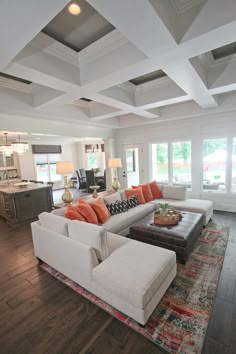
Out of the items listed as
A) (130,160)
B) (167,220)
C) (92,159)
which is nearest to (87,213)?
(167,220)

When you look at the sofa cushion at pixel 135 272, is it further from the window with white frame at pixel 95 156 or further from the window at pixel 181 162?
the window with white frame at pixel 95 156

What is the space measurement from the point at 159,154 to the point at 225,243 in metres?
3.58

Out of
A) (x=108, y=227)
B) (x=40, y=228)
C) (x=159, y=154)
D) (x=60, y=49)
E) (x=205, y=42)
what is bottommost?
(x=108, y=227)

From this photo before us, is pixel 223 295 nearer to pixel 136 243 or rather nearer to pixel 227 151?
pixel 136 243

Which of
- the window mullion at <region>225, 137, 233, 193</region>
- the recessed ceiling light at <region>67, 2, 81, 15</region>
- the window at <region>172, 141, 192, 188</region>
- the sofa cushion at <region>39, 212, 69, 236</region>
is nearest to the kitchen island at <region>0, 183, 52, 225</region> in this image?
the sofa cushion at <region>39, 212, 69, 236</region>

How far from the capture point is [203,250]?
297 cm

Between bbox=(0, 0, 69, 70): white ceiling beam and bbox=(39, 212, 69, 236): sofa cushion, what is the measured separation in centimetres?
199

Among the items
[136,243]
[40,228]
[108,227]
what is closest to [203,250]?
[136,243]

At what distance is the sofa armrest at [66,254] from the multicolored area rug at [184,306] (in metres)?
0.18

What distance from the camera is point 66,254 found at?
2277 millimetres

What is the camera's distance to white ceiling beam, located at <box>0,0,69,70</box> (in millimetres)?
1254

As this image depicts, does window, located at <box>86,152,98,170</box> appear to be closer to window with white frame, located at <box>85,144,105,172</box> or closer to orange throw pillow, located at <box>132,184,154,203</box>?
window with white frame, located at <box>85,144,105,172</box>

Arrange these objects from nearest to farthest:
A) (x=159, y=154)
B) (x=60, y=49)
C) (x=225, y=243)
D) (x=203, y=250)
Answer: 1. (x=60, y=49)
2. (x=203, y=250)
3. (x=225, y=243)
4. (x=159, y=154)

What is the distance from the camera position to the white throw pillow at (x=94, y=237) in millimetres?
2041
